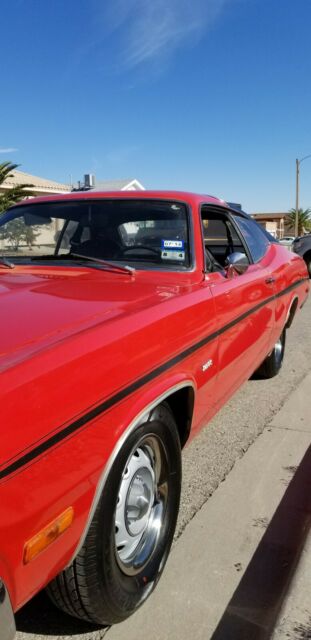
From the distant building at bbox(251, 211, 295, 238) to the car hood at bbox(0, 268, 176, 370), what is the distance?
28563 mm

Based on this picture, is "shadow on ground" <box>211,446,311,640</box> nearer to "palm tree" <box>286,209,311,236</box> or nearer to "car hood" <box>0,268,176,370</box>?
"car hood" <box>0,268,176,370</box>

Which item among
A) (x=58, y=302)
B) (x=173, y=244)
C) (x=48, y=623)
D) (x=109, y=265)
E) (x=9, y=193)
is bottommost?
(x=48, y=623)

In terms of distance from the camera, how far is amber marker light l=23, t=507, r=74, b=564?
1.27m

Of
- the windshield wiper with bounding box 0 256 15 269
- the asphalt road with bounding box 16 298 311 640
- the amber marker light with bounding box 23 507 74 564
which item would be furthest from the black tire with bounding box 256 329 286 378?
the amber marker light with bounding box 23 507 74 564

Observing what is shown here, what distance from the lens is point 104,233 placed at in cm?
301

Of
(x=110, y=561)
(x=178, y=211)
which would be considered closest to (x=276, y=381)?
(x=178, y=211)

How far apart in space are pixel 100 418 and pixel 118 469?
22cm

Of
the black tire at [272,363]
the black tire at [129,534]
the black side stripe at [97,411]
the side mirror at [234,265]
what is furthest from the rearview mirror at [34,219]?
the black tire at [272,363]

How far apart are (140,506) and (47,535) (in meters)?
0.71

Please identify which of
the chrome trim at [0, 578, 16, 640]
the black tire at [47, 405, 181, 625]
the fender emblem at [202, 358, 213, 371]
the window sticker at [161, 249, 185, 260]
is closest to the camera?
the chrome trim at [0, 578, 16, 640]

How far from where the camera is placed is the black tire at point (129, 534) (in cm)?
160

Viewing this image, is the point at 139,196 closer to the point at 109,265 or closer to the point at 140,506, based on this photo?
the point at 109,265

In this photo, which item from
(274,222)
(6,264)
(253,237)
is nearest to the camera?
(6,264)

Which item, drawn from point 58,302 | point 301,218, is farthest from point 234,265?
point 301,218
